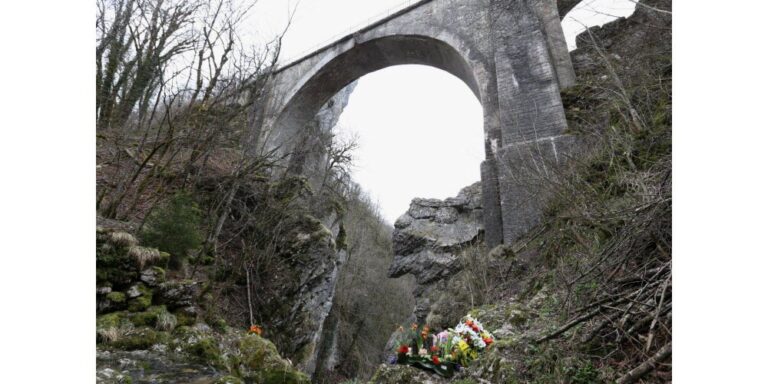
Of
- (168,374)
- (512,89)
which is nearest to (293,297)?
(168,374)

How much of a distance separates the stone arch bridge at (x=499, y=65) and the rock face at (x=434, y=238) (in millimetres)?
2850

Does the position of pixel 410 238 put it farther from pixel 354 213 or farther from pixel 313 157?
pixel 354 213

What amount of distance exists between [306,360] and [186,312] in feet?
15.9

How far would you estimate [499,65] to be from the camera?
977 cm

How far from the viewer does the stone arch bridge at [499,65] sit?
8.41 m

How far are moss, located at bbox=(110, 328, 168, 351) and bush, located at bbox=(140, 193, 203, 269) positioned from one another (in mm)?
2019

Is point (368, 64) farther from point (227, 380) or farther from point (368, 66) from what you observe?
point (227, 380)

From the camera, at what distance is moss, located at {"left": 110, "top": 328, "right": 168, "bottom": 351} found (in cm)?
430

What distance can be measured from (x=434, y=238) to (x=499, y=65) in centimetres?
496

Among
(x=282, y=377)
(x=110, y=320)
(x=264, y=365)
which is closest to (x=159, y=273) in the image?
(x=110, y=320)

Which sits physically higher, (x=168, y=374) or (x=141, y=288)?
(x=141, y=288)

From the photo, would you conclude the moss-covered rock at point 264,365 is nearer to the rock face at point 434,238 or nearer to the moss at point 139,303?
the moss at point 139,303

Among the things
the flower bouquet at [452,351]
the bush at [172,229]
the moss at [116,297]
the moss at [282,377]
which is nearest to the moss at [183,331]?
the moss at [116,297]

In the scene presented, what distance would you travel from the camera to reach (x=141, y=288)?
527 centimetres
